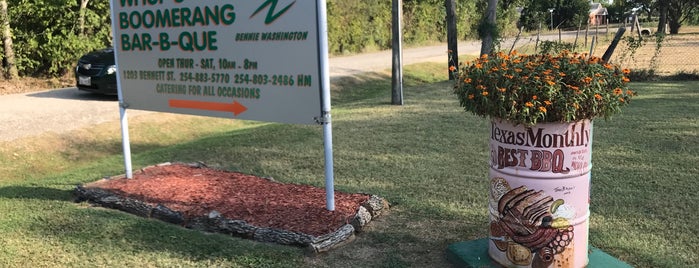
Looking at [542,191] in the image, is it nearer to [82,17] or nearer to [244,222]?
[244,222]

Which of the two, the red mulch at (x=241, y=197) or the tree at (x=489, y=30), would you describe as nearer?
the red mulch at (x=241, y=197)

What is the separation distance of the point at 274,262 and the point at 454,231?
4.53ft

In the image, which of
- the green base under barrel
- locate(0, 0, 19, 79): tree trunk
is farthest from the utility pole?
locate(0, 0, 19, 79): tree trunk

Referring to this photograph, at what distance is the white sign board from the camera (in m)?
4.21

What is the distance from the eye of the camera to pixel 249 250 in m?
3.86

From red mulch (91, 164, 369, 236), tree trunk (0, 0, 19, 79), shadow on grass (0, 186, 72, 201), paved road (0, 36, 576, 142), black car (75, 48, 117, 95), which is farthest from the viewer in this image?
tree trunk (0, 0, 19, 79)

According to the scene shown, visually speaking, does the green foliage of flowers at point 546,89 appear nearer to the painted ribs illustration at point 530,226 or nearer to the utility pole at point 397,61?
the painted ribs illustration at point 530,226

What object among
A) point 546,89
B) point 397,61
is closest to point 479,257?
point 546,89

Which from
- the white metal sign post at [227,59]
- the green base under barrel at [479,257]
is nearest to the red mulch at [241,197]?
the white metal sign post at [227,59]

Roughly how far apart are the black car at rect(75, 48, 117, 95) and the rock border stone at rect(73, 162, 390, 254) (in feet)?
27.5

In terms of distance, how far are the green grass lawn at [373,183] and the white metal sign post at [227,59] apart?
86cm

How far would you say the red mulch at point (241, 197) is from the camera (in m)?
4.29

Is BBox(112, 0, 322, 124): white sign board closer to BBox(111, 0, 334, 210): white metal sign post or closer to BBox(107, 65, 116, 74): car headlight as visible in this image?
BBox(111, 0, 334, 210): white metal sign post

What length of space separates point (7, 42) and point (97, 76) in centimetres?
373
